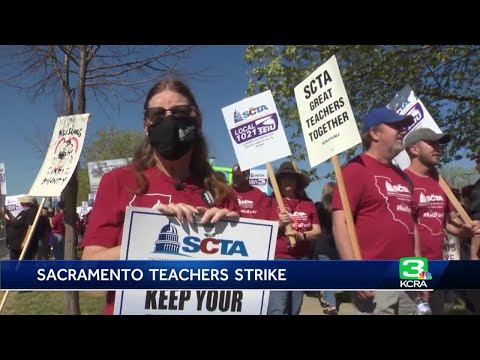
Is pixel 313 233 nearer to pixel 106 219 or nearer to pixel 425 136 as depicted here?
pixel 425 136

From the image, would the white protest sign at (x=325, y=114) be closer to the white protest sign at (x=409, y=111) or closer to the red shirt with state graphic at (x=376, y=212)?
the red shirt with state graphic at (x=376, y=212)

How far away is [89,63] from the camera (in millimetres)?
3605

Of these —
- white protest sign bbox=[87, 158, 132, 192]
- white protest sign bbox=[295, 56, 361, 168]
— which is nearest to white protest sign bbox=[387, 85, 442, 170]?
white protest sign bbox=[295, 56, 361, 168]

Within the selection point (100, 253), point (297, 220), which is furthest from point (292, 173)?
point (100, 253)

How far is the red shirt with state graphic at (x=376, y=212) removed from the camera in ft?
11.1

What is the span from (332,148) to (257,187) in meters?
0.58

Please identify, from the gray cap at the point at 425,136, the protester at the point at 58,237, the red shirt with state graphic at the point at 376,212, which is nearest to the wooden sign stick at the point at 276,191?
the red shirt with state graphic at the point at 376,212

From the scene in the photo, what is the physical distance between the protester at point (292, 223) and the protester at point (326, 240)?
4cm

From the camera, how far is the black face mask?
317 cm

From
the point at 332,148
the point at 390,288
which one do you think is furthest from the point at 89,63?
the point at 390,288

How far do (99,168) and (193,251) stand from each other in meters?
0.83

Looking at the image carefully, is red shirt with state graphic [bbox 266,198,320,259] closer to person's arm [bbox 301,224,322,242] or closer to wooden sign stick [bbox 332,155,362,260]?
person's arm [bbox 301,224,322,242]

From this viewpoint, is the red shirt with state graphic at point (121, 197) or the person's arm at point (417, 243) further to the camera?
the person's arm at point (417, 243)

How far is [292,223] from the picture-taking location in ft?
11.2
